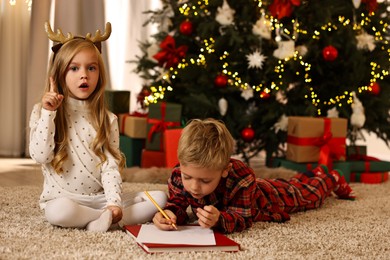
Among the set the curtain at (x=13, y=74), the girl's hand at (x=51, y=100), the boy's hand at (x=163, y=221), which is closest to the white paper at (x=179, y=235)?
the boy's hand at (x=163, y=221)

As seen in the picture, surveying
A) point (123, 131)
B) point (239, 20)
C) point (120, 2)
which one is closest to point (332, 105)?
point (239, 20)

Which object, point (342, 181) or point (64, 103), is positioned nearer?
point (64, 103)

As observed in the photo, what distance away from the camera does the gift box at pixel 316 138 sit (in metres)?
2.95

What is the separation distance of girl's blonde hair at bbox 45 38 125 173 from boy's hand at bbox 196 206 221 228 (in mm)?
335

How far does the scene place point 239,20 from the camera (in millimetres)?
3164

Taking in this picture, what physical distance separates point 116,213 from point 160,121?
4.29 feet

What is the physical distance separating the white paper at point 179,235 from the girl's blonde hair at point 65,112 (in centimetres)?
28

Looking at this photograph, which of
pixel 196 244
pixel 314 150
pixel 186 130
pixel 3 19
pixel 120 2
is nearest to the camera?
pixel 196 244

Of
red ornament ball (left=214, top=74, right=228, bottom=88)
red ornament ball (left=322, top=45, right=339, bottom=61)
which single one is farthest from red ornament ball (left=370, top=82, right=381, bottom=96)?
red ornament ball (left=214, top=74, right=228, bottom=88)

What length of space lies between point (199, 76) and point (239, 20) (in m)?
0.33

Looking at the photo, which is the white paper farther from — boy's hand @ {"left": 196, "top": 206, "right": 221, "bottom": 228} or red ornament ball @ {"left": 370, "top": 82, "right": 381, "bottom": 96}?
red ornament ball @ {"left": 370, "top": 82, "right": 381, "bottom": 96}

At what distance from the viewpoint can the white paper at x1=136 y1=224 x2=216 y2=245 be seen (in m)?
1.62

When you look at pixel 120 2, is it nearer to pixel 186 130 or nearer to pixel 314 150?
pixel 314 150

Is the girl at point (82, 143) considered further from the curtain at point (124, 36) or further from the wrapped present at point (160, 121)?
the curtain at point (124, 36)
